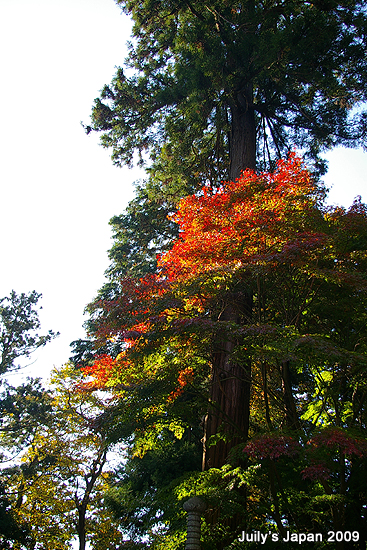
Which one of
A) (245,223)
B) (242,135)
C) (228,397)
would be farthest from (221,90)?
(228,397)

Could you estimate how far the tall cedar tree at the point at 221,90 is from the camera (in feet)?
30.9

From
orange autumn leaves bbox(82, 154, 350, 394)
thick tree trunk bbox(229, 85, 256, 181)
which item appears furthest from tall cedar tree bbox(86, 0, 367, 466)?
orange autumn leaves bbox(82, 154, 350, 394)

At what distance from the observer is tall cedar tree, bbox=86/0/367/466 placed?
371 inches

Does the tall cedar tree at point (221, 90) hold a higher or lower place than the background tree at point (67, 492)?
higher

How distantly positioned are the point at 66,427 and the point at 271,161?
35.0 feet

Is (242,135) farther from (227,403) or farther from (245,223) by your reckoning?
(227,403)

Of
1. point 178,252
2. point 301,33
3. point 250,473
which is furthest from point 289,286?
point 301,33

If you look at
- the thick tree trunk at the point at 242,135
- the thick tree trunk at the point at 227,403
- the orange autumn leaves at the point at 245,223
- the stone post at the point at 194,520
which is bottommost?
the stone post at the point at 194,520

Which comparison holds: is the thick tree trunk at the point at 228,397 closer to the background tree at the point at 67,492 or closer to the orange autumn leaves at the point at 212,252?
the orange autumn leaves at the point at 212,252

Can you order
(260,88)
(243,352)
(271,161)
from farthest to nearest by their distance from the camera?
(271,161) < (260,88) < (243,352)

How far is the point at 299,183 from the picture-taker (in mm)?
6375

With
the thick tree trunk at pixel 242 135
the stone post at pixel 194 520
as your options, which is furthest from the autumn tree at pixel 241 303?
the thick tree trunk at pixel 242 135

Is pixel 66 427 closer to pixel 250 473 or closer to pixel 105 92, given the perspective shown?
pixel 250 473

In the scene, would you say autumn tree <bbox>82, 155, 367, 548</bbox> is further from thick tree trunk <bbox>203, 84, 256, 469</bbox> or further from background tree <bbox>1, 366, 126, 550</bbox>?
background tree <bbox>1, 366, 126, 550</bbox>
